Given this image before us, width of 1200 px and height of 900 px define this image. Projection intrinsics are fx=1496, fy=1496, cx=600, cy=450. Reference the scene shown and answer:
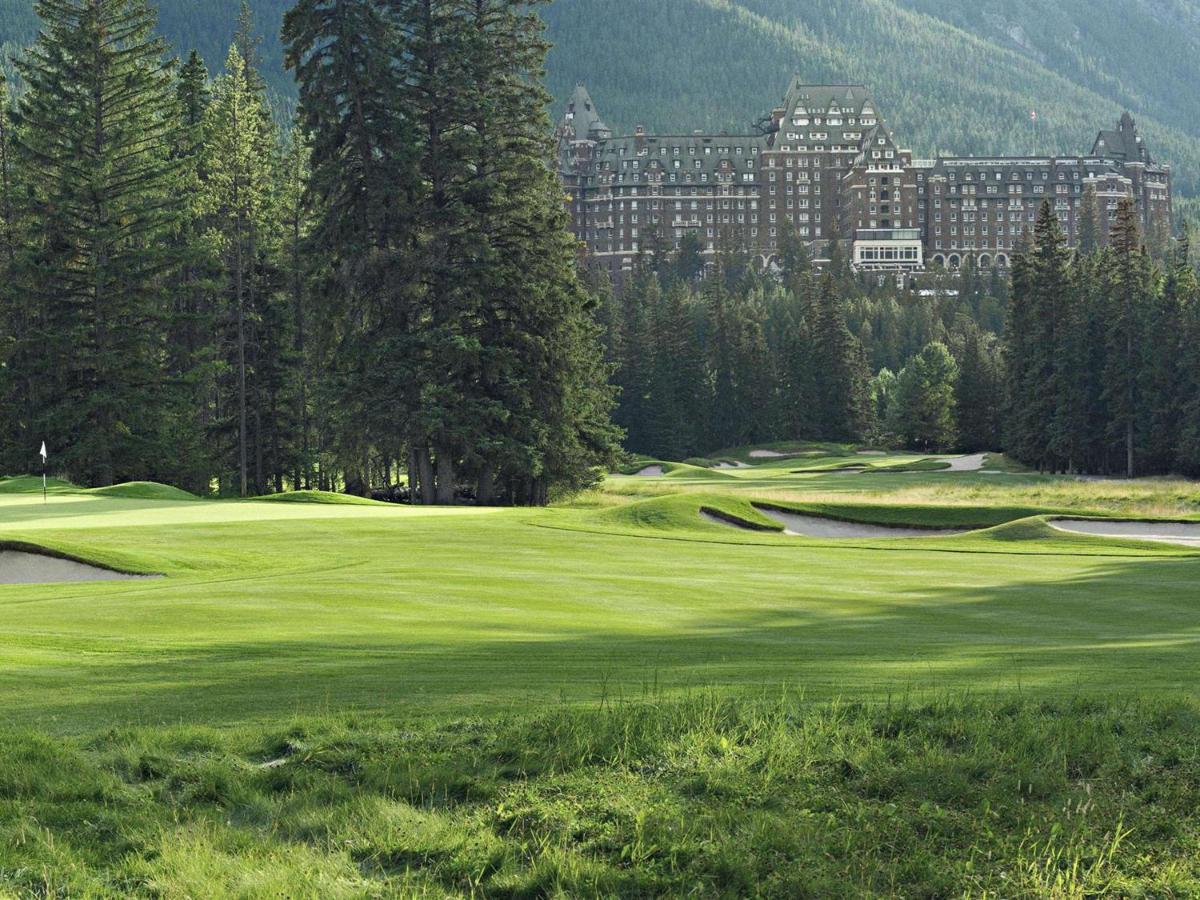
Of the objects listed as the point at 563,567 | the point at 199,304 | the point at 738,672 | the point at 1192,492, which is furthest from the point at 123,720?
the point at 199,304

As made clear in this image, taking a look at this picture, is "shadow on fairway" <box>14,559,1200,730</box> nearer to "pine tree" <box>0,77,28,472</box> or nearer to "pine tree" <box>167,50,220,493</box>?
"pine tree" <box>167,50,220,493</box>

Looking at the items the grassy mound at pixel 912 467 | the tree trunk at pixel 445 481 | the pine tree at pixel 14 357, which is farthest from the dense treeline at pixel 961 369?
the pine tree at pixel 14 357

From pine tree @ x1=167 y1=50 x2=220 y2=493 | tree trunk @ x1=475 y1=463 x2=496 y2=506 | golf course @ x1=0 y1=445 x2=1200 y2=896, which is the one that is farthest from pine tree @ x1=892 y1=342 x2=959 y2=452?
golf course @ x1=0 y1=445 x2=1200 y2=896

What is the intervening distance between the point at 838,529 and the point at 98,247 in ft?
120

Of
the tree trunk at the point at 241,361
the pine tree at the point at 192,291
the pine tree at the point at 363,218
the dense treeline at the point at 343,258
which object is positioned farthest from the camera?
the tree trunk at the point at 241,361

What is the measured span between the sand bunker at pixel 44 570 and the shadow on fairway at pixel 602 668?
8300 mm

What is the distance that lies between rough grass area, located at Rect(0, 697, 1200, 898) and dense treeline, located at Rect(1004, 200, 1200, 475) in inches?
3332

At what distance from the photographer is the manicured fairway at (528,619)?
41.3 feet

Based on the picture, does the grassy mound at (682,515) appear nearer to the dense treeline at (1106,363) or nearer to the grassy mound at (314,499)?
the grassy mound at (314,499)

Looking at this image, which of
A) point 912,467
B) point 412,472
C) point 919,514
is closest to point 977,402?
point 912,467

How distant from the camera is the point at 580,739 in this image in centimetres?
1002

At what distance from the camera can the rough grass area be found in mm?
7934

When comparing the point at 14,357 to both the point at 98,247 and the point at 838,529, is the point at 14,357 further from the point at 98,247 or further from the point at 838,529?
the point at 838,529

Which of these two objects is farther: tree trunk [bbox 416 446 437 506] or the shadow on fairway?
tree trunk [bbox 416 446 437 506]
